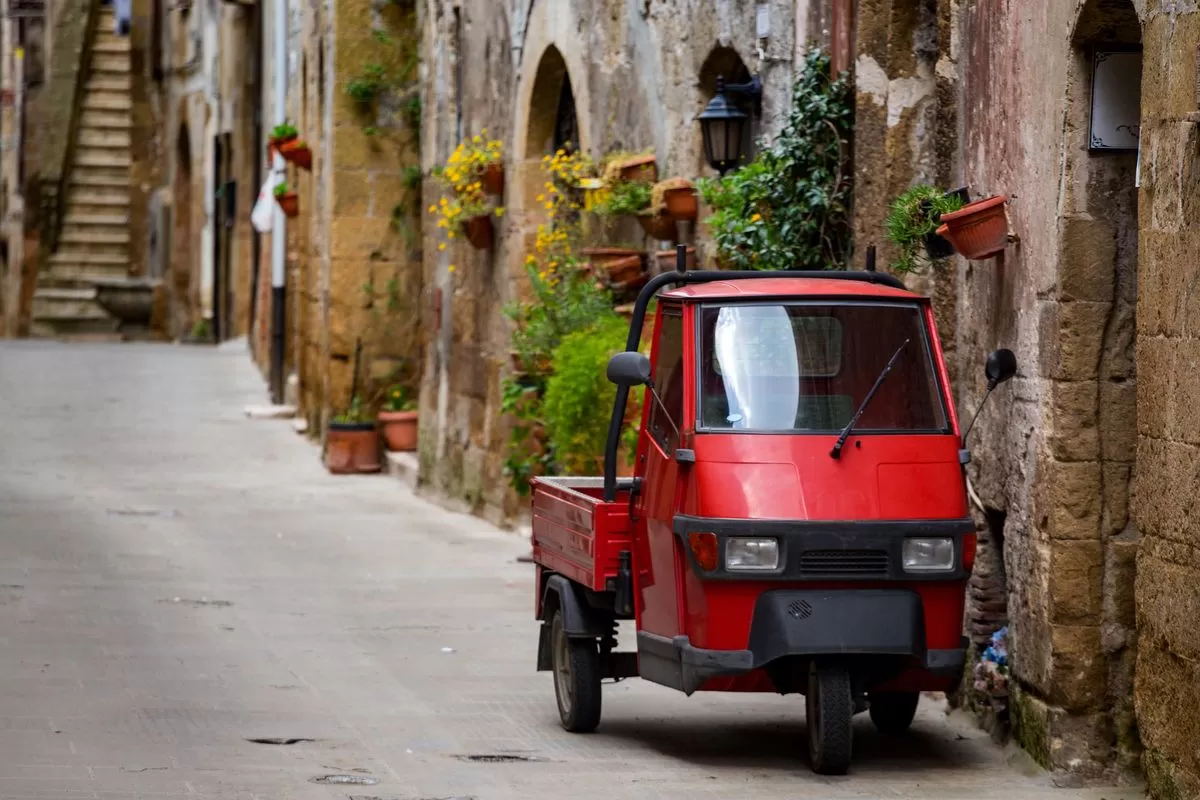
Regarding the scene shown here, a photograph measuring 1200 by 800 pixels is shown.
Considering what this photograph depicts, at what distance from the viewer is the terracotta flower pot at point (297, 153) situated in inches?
835

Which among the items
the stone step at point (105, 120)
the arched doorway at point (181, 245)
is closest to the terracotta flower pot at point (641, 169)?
the arched doorway at point (181, 245)

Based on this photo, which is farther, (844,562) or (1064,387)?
(1064,387)

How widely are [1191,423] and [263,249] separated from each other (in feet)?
75.2

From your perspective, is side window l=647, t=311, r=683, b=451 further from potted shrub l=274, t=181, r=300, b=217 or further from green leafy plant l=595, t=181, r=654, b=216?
potted shrub l=274, t=181, r=300, b=217

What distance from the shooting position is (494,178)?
50.6 ft

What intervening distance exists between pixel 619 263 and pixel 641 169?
1.98 ft

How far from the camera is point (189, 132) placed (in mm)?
36031

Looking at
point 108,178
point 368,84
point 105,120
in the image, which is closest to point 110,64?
point 105,120

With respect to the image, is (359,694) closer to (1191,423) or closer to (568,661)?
(568,661)

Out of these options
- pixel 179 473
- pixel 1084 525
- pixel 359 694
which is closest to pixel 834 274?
pixel 1084 525

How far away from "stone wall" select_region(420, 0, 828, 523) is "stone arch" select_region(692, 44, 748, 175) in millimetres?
10

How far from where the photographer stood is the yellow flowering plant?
50.9 ft

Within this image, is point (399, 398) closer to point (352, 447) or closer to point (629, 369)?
point (352, 447)

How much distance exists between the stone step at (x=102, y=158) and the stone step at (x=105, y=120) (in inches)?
16.7
